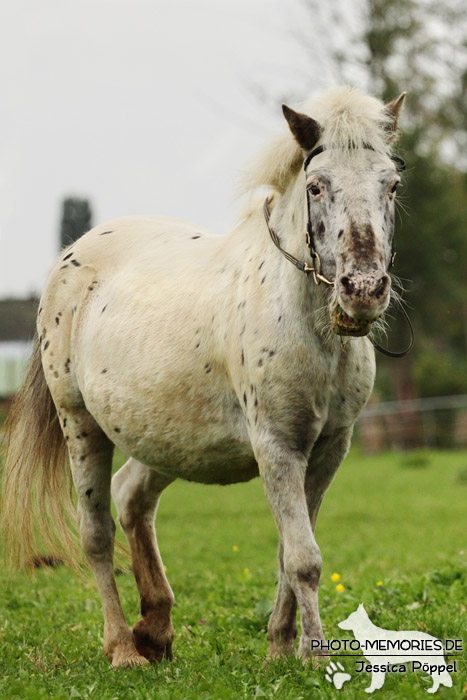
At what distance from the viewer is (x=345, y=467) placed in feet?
71.8

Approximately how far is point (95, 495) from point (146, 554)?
1.49 feet

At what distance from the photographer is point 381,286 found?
138 inches

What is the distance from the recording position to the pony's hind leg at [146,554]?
16.3 ft

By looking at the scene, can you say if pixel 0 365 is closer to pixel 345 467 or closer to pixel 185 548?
pixel 345 467

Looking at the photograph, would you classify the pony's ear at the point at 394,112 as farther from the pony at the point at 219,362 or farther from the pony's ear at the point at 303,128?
the pony's ear at the point at 303,128

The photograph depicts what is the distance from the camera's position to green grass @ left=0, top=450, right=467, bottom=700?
3.84 meters

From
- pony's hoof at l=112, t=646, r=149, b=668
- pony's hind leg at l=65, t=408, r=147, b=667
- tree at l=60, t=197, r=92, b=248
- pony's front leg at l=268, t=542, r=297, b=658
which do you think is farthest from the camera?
tree at l=60, t=197, r=92, b=248

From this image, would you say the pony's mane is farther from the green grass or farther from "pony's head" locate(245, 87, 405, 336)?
the green grass

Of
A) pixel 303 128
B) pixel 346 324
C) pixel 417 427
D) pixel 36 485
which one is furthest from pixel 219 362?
pixel 417 427

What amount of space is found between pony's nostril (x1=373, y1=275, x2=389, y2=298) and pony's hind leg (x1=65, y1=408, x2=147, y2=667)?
2453mm

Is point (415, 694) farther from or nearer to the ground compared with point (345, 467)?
farther from the ground

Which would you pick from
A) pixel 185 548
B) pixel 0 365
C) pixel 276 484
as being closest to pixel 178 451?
pixel 276 484

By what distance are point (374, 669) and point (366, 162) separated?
207 centimetres

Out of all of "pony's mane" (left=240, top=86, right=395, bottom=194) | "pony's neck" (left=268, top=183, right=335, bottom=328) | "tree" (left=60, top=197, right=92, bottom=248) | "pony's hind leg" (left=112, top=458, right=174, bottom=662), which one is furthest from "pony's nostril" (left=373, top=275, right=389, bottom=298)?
"tree" (left=60, top=197, right=92, bottom=248)
